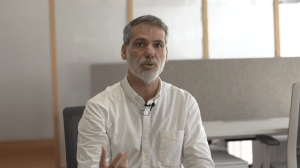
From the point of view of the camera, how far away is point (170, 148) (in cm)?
127

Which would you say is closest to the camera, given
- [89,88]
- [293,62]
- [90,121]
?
[90,121]

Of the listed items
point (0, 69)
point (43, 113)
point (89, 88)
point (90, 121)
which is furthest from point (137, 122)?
point (0, 69)

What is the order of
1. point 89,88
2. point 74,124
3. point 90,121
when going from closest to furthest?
point 90,121, point 74,124, point 89,88

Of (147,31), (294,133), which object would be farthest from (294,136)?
(147,31)

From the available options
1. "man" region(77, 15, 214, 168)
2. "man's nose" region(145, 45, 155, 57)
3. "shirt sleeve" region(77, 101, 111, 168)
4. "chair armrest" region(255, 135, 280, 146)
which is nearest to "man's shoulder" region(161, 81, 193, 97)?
"man" region(77, 15, 214, 168)

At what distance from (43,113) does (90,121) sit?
7.23ft

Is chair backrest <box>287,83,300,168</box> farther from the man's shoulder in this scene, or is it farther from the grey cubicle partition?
the grey cubicle partition

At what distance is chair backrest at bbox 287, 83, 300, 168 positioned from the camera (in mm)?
1763

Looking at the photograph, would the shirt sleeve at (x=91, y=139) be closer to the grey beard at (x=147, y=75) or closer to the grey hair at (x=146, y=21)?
the grey beard at (x=147, y=75)

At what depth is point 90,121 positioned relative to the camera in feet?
4.01

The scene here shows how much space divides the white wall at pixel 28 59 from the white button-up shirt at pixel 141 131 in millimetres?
2078

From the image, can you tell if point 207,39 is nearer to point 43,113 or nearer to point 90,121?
point 43,113

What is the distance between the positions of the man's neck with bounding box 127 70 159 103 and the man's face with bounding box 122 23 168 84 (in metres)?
0.03

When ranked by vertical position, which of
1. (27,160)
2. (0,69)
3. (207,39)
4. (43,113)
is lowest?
(27,160)
